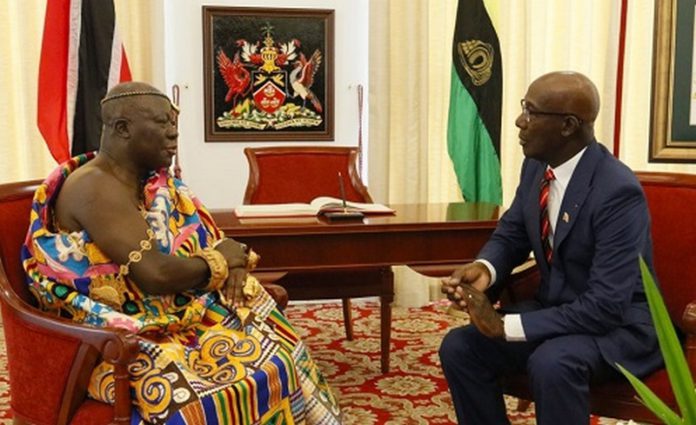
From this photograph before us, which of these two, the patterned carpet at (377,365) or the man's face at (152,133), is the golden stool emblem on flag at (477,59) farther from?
the man's face at (152,133)

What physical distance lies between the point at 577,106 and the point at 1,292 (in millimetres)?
1889

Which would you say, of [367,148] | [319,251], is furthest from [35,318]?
[367,148]

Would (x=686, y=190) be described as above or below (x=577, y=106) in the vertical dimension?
below

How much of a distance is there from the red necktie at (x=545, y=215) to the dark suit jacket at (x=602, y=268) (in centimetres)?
7

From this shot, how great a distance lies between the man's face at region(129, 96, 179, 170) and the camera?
101 inches

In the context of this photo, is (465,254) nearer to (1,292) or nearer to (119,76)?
(1,292)

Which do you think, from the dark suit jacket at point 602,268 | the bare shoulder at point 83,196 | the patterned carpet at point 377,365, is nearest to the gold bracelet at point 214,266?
the bare shoulder at point 83,196

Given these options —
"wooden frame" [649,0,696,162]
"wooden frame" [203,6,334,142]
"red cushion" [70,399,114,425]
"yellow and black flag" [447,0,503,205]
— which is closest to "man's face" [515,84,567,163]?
"red cushion" [70,399,114,425]

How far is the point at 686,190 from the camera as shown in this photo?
2.84 meters

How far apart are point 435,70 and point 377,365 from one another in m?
2.37

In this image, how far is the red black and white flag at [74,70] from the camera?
438 centimetres

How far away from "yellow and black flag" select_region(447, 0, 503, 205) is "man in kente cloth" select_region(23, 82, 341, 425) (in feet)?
8.39

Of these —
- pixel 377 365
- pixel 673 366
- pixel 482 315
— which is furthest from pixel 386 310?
pixel 673 366

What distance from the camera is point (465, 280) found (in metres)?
2.77
